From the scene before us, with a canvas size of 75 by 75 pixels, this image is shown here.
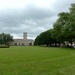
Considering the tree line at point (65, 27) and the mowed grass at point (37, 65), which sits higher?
the tree line at point (65, 27)

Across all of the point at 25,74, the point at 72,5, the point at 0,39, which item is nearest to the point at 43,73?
the point at 25,74

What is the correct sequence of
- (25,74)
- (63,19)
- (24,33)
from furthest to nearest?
(24,33), (63,19), (25,74)

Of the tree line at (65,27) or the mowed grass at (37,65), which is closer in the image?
the mowed grass at (37,65)

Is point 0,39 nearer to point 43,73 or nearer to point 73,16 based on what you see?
point 73,16

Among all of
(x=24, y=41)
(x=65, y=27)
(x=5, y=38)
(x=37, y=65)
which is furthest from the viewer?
(x=24, y=41)

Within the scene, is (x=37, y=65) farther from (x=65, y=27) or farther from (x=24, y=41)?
(x=24, y=41)

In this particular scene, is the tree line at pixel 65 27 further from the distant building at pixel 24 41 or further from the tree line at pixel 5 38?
the distant building at pixel 24 41

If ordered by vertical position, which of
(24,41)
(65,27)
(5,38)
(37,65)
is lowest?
(37,65)

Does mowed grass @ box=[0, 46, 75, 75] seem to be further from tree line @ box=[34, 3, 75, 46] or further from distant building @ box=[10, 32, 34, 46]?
distant building @ box=[10, 32, 34, 46]

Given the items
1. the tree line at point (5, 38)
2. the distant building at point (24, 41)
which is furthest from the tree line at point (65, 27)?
the distant building at point (24, 41)

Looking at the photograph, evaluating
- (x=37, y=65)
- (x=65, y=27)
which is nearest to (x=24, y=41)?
(x=65, y=27)

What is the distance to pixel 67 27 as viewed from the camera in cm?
5650

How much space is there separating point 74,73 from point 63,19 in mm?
57678

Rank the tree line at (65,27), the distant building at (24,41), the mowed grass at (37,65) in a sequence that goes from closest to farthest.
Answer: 1. the mowed grass at (37,65)
2. the tree line at (65,27)
3. the distant building at (24,41)
